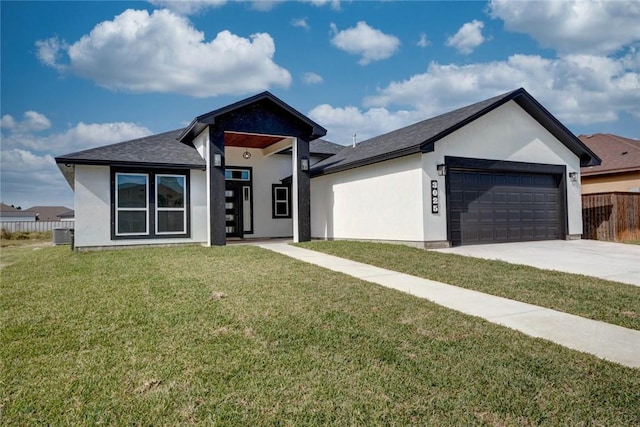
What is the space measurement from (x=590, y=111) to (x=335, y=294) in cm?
2554

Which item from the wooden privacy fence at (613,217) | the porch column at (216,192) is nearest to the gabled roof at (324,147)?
the porch column at (216,192)

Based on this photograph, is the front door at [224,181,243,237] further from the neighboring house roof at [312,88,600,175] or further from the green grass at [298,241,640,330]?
the green grass at [298,241,640,330]

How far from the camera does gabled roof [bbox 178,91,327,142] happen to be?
12145mm

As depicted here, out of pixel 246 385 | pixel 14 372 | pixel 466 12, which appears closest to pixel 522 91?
pixel 466 12

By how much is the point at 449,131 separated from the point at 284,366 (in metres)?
9.68

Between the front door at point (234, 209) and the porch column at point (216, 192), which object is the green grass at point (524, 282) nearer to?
the porch column at point (216, 192)

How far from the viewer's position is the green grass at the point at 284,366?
104 inches

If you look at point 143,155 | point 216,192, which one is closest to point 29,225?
point 143,155

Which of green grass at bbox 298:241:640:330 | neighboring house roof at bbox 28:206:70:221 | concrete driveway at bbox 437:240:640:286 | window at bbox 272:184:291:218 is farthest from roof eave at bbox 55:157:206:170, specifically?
neighboring house roof at bbox 28:206:70:221

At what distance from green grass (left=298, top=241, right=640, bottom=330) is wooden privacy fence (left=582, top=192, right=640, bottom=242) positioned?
8.76 meters

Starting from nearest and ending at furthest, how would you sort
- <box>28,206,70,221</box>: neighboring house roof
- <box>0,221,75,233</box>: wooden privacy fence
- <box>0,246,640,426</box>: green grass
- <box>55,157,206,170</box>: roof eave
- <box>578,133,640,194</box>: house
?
1. <box>0,246,640,426</box>: green grass
2. <box>55,157,206,170</box>: roof eave
3. <box>578,133,640,194</box>: house
4. <box>0,221,75,233</box>: wooden privacy fence
5. <box>28,206,70,221</box>: neighboring house roof

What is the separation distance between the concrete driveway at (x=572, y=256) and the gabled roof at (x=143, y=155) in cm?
862

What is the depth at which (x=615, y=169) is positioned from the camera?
59.8ft

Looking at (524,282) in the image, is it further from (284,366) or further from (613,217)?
(613,217)
